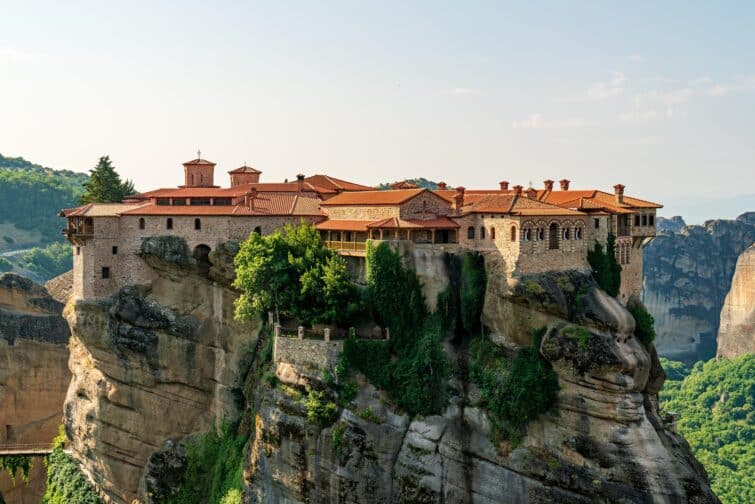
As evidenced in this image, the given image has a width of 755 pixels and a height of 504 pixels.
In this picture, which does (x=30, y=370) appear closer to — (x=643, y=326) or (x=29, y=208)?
(x=643, y=326)

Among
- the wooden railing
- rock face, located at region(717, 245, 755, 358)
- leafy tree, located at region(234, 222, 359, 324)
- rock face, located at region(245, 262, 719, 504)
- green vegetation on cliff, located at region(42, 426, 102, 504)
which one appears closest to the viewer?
rock face, located at region(245, 262, 719, 504)

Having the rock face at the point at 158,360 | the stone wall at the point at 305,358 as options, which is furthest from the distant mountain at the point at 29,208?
the stone wall at the point at 305,358

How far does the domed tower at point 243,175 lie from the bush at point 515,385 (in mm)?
21621

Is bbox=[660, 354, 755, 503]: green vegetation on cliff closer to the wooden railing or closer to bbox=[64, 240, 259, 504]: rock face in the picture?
the wooden railing

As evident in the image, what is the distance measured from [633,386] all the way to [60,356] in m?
37.6

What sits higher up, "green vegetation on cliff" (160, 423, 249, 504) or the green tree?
the green tree

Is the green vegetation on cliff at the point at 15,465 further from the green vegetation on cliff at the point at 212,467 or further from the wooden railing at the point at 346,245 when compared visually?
the wooden railing at the point at 346,245

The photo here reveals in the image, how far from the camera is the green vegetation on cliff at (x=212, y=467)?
4836 cm

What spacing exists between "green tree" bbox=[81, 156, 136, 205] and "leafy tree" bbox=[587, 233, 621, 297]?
1270 inches

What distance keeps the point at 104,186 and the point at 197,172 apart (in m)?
8.35

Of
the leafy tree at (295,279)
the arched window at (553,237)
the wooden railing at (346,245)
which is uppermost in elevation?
the arched window at (553,237)

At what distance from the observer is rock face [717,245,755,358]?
105 metres

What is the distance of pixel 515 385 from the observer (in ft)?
140

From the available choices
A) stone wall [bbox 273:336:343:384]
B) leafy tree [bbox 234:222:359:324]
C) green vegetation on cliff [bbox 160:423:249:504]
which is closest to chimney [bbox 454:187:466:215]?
leafy tree [bbox 234:222:359:324]
